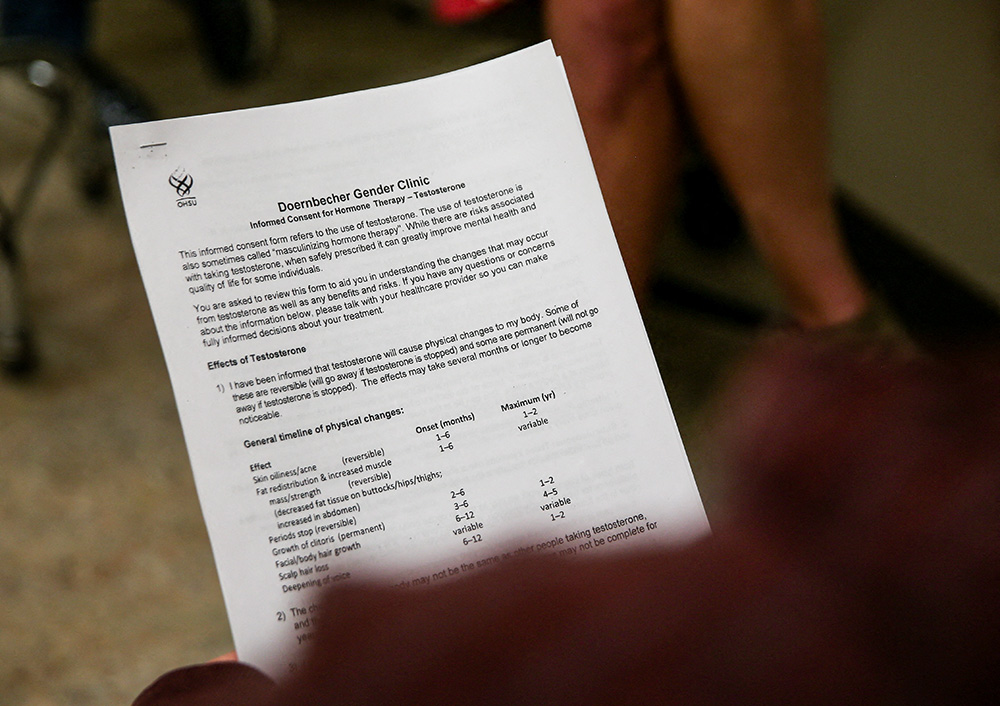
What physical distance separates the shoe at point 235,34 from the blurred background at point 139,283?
0.04 meters

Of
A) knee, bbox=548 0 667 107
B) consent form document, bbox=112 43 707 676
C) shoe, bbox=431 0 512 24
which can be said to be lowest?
consent form document, bbox=112 43 707 676

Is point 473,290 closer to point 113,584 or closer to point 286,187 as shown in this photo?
point 286,187

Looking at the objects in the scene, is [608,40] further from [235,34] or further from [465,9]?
[235,34]

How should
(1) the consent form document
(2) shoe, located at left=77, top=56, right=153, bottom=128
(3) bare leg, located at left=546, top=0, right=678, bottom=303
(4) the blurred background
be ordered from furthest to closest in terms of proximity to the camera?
1. (2) shoe, located at left=77, top=56, right=153, bottom=128
2. (4) the blurred background
3. (3) bare leg, located at left=546, top=0, right=678, bottom=303
4. (1) the consent form document

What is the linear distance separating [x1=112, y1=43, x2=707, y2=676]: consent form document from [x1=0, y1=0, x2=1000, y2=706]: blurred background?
6cm

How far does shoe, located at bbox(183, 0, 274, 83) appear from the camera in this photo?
0.87m

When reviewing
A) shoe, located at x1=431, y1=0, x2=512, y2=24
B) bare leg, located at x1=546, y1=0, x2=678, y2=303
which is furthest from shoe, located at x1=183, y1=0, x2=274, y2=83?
bare leg, located at x1=546, y1=0, x2=678, y2=303

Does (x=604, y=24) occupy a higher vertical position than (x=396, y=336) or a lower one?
higher

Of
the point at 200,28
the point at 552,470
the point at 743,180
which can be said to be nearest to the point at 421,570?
the point at 552,470

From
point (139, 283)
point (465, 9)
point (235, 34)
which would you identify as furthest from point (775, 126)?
point (139, 283)

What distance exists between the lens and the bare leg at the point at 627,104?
56 cm

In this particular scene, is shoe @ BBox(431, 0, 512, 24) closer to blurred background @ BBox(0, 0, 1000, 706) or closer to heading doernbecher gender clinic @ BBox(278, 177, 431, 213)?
blurred background @ BBox(0, 0, 1000, 706)

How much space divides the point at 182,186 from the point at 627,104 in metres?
0.35

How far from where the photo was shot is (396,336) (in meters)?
0.48
